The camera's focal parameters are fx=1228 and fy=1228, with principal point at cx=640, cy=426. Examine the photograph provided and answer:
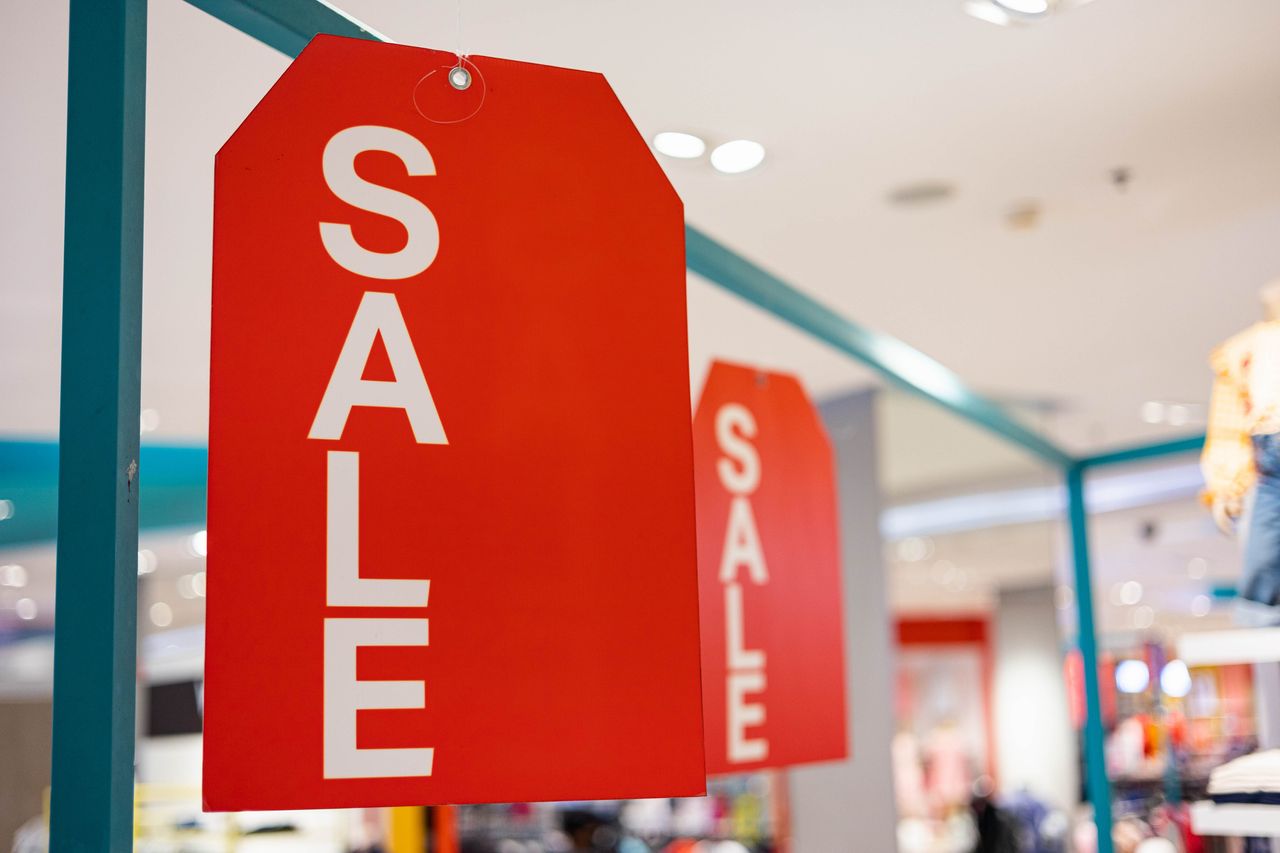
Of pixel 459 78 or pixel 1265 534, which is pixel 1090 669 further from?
pixel 459 78

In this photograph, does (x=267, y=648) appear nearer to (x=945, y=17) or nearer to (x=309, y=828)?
(x=945, y=17)

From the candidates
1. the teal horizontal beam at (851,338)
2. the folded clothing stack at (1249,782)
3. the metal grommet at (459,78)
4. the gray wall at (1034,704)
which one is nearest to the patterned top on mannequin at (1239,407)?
the folded clothing stack at (1249,782)

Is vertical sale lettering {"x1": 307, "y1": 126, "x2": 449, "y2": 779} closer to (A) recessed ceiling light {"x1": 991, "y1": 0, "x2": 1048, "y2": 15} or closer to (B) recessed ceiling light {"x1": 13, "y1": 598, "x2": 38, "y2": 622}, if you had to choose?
(A) recessed ceiling light {"x1": 991, "y1": 0, "x2": 1048, "y2": 15}

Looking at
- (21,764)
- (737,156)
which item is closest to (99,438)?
(737,156)

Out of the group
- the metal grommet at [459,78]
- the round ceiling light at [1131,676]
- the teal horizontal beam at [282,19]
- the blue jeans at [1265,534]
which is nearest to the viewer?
the metal grommet at [459,78]

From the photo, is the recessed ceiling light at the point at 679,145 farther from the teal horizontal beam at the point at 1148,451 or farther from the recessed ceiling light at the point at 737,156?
the teal horizontal beam at the point at 1148,451

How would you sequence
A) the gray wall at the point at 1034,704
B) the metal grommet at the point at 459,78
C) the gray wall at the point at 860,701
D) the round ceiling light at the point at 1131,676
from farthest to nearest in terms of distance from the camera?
the round ceiling light at the point at 1131,676 → the gray wall at the point at 1034,704 → the gray wall at the point at 860,701 → the metal grommet at the point at 459,78

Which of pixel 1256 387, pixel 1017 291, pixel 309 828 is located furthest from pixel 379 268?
pixel 309 828

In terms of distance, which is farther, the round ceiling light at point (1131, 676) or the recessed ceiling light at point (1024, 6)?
the round ceiling light at point (1131, 676)

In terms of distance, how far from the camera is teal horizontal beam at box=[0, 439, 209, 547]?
5.79 meters

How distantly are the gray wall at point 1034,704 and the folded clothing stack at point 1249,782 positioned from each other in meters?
9.96

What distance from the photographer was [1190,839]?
6898mm

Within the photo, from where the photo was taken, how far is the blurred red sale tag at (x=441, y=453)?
3.75 feet

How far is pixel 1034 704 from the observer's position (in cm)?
1360
